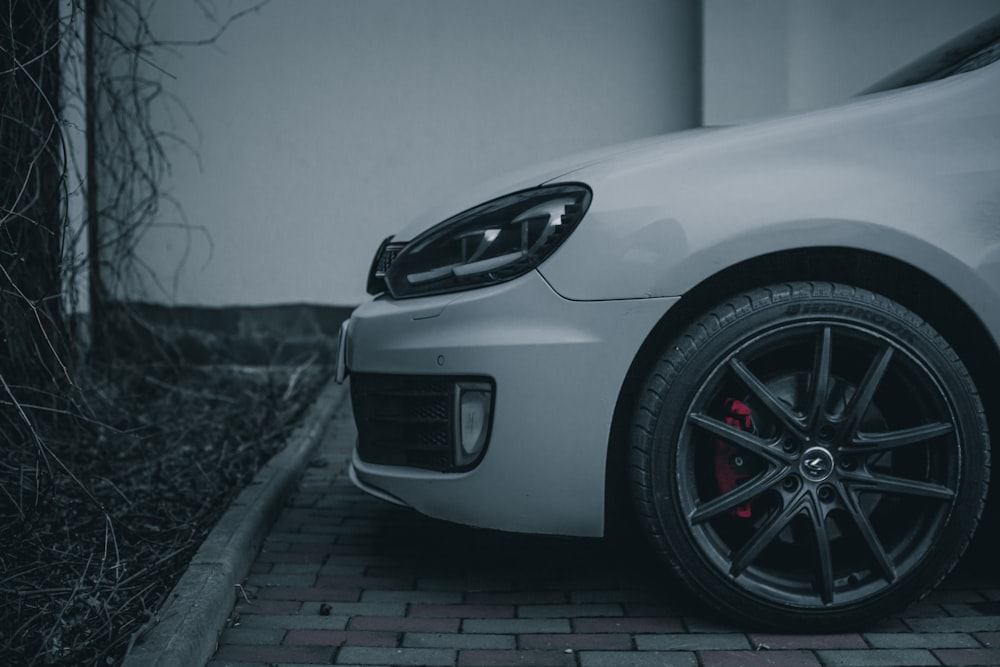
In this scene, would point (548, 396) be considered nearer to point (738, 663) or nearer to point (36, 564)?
point (738, 663)

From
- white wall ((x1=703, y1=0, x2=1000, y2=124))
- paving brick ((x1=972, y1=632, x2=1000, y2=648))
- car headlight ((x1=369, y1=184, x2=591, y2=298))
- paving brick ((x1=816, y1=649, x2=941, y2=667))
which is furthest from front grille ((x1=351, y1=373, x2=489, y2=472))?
white wall ((x1=703, y1=0, x2=1000, y2=124))

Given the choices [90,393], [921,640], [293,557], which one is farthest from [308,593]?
[90,393]

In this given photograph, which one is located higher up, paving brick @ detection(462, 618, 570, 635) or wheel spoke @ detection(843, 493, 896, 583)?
wheel spoke @ detection(843, 493, 896, 583)

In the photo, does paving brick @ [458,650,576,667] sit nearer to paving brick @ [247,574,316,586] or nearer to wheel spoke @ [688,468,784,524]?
wheel spoke @ [688,468,784,524]

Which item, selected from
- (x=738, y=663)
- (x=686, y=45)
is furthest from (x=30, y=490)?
(x=686, y=45)

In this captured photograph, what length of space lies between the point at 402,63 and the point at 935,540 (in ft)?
15.0

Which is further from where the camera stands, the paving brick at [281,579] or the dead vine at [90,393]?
the paving brick at [281,579]

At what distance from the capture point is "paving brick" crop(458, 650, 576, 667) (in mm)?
2367

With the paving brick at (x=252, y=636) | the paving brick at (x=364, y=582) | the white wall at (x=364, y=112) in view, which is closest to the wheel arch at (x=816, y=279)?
the paving brick at (x=364, y=582)

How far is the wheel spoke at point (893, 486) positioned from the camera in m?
2.41

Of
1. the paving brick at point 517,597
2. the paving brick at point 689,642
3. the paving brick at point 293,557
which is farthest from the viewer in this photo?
the paving brick at point 293,557

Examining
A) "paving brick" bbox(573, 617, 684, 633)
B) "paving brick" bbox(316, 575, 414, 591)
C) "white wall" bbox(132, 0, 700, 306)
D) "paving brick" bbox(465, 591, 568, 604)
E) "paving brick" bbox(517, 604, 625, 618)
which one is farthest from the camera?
"white wall" bbox(132, 0, 700, 306)

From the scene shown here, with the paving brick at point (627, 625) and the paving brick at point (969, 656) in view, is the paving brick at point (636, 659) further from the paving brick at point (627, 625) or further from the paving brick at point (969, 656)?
the paving brick at point (969, 656)

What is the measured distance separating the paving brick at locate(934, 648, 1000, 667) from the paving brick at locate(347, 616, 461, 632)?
1.20m
